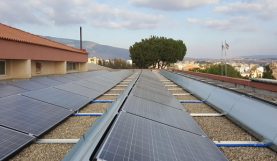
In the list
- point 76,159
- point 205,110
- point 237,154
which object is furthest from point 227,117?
point 76,159

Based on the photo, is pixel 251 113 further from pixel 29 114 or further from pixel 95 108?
pixel 29 114

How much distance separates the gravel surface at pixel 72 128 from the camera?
5664mm

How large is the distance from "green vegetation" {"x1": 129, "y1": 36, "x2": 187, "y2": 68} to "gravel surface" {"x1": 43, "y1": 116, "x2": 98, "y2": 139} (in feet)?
233

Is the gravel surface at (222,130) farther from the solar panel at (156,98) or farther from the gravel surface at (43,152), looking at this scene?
the gravel surface at (43,152)

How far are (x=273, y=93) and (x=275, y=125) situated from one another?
424 inches

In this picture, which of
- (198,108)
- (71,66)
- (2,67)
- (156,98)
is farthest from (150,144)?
(71,66)

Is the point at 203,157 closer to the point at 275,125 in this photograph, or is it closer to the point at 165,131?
the point at 165,131

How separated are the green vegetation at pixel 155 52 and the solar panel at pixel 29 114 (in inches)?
2804

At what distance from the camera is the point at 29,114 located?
19.6 ft

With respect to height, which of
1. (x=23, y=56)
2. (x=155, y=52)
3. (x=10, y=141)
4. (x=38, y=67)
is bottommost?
(x=10, y=141)

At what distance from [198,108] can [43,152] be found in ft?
18.9

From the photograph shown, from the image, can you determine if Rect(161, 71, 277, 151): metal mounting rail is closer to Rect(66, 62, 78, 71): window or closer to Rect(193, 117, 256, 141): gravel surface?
Rect(193, 117, 256, 141): gravel surface

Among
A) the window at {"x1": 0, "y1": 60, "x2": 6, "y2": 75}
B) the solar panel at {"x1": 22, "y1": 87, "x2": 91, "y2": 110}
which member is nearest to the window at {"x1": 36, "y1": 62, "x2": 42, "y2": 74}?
the window at {"x1": 0, "y1": 60, "x2": 6, "y2": 75}

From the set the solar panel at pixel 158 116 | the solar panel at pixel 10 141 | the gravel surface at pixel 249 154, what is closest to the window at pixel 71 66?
the solar panel at pixel 158 116
